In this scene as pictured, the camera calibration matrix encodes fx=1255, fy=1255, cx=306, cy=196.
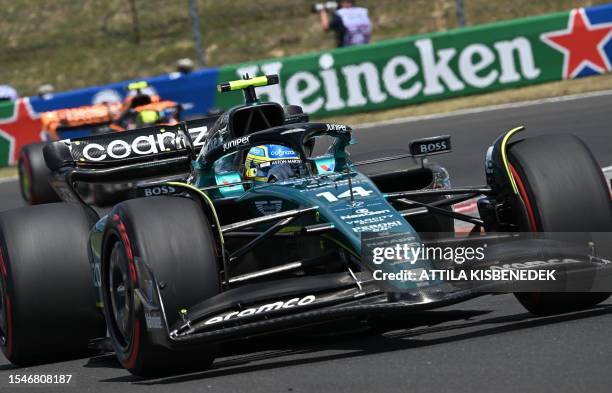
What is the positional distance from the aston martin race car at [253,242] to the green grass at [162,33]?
17.2 m

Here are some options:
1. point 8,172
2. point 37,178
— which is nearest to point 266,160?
point 37,178

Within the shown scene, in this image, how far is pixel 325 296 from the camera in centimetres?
614

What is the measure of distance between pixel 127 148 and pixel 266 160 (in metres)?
2.05

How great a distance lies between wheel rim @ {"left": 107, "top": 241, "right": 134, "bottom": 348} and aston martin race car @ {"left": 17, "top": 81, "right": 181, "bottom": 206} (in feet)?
24.1

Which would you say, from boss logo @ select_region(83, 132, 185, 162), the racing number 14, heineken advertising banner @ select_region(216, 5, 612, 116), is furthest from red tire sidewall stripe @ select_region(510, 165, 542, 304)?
heineken advertising banner @ select_region(216, 5, 612, 116)

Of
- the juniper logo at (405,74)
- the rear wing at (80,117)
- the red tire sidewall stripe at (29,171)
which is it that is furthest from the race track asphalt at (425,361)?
the juniper logo at (405,74)

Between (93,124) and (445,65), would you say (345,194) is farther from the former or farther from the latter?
(445,65)

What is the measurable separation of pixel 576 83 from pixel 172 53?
968 centimetres

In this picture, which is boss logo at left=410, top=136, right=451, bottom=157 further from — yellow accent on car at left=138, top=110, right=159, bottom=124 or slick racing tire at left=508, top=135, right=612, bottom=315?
yellow accent on car at left=138, top=110, right=159, bottom=124

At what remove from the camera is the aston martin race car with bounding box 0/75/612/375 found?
19.9 feet

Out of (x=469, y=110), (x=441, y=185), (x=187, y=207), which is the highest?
(x=187, y=207)

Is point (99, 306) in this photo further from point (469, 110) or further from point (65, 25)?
point (65, 25)

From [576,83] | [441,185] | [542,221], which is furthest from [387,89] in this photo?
[542,221]

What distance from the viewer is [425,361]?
5.77 m
